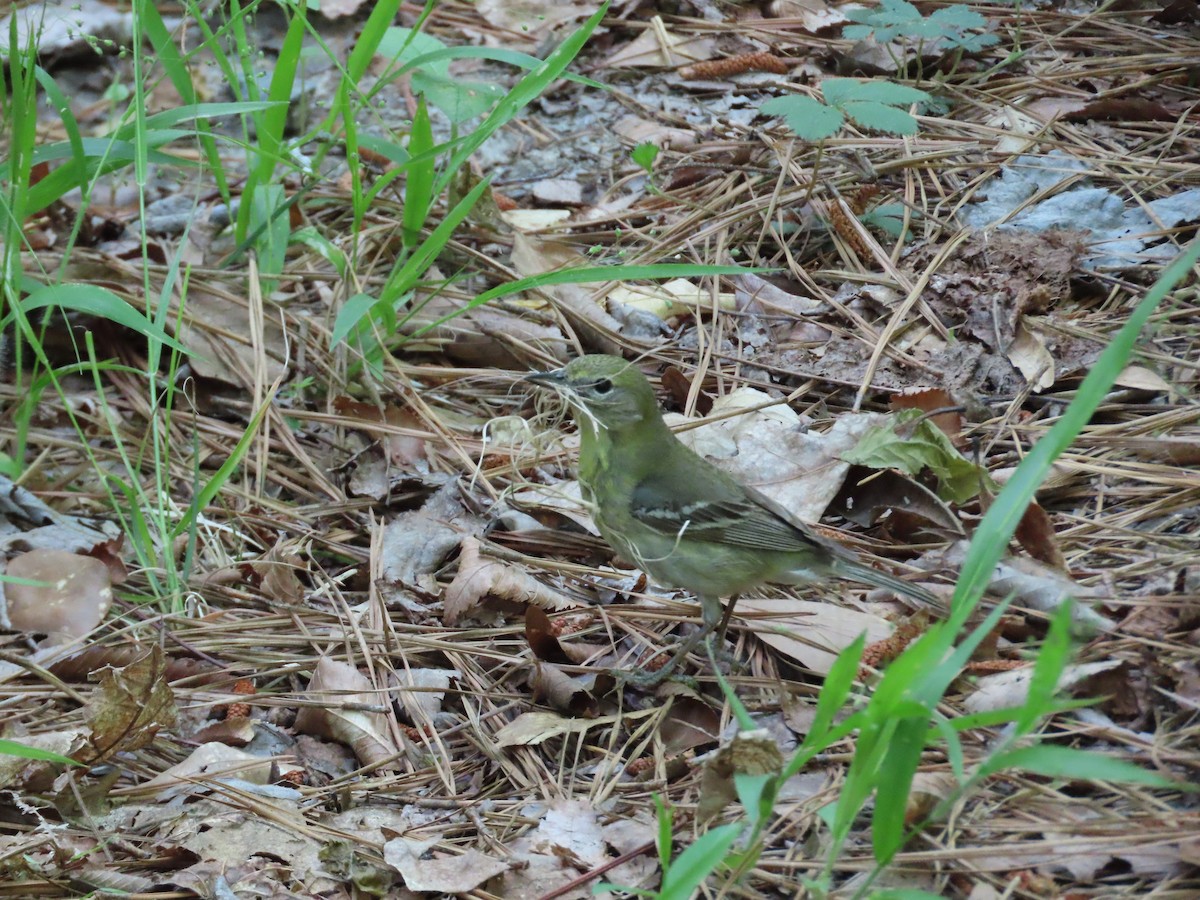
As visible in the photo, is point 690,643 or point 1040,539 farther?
point 690,643

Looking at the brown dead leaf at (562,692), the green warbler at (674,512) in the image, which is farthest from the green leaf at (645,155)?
the brown dead leaf at (562,692)

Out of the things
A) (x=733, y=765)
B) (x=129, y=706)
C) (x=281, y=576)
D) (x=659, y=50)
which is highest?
(x=659, y=50)

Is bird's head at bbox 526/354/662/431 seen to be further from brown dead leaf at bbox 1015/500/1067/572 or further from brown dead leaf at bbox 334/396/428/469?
brown dead leaf at bbox 1015/500/1067/572

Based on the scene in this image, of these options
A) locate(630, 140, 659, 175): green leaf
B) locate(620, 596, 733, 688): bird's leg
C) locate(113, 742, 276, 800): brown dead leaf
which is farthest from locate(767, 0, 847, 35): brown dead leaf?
locate(113, 742, 276, 800): brown dead leaf

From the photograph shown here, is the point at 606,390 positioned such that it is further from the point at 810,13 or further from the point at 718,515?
the point at 810,13

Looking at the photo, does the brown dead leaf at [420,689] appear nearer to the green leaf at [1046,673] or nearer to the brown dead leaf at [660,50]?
the green leaf at [1046,673]

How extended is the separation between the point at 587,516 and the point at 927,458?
4.24 feet

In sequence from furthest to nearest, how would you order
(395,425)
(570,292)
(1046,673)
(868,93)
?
(570,292) → (868,93) → (395,425) → (1046,673)

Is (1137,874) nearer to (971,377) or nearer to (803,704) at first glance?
(803,704)

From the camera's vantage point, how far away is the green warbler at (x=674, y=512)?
3.94 meters

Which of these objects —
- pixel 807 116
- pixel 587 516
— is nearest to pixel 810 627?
pixel 587 516

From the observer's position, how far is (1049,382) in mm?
4598

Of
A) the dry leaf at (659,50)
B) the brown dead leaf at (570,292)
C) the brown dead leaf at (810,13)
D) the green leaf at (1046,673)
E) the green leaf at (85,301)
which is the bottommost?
the brown dead leaf at (570,292)

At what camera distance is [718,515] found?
4.12 m
